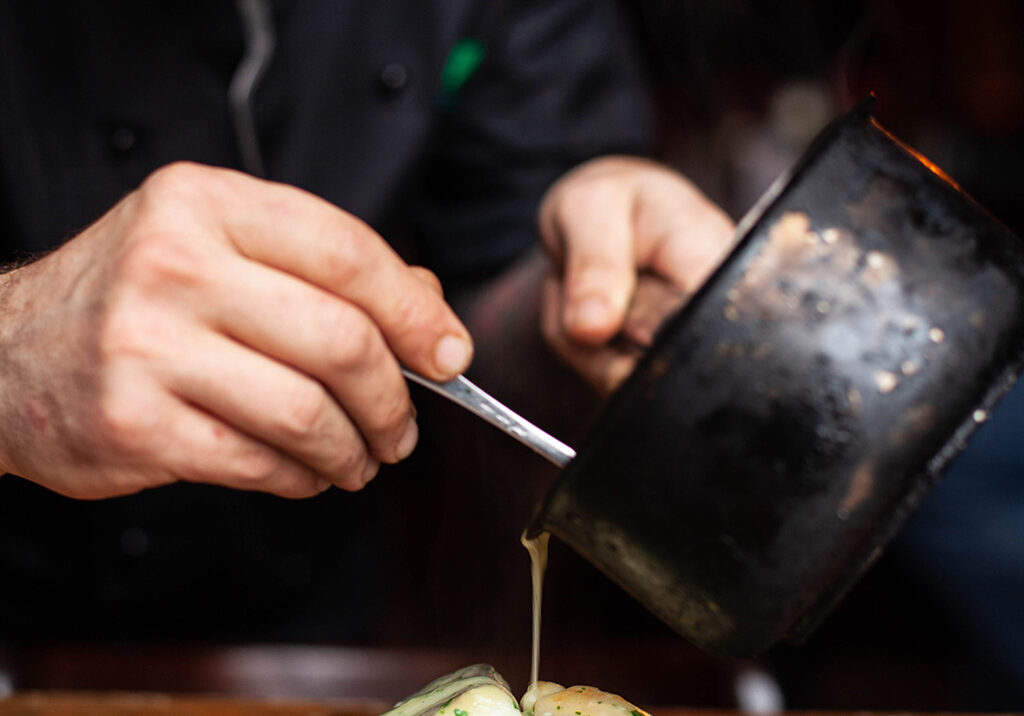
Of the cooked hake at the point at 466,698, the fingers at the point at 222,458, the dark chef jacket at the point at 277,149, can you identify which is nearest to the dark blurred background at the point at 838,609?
the dark chef jacket at the point at 277,149

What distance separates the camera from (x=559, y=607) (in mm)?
2455

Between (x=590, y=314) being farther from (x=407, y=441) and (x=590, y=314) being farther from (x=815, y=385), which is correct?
(x=815, y=385)

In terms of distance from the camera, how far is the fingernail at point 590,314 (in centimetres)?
100

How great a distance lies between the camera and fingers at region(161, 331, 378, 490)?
2.18 feet

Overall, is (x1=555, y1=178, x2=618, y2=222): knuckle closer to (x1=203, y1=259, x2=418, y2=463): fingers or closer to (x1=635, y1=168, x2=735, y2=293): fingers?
(x1=635, y1=168, x2=735, y2=293): fingers

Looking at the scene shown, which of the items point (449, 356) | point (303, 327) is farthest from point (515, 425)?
point (303, 327)

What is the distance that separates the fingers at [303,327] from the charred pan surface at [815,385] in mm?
200

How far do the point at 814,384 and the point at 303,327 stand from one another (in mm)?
385

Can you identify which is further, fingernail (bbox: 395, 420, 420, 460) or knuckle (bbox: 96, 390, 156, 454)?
fingernail (bbox: 395, 420, 420, 460)

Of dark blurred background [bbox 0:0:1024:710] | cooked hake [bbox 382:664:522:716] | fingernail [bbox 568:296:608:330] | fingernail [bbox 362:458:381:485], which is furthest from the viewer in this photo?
dark blurred background [bbox 0:0:1024:710]

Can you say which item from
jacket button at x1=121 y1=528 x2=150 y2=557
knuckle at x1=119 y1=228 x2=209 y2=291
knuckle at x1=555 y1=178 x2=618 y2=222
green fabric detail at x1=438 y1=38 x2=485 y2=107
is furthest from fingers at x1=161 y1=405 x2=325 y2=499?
green fabric detail at x1=438 y1=38 x2=485 y2=107

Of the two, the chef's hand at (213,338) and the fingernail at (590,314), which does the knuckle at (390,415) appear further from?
the fingernail at (590,314)

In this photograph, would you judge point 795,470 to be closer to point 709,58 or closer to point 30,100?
point 30,100

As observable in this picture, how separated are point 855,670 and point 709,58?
2208 millimetres
